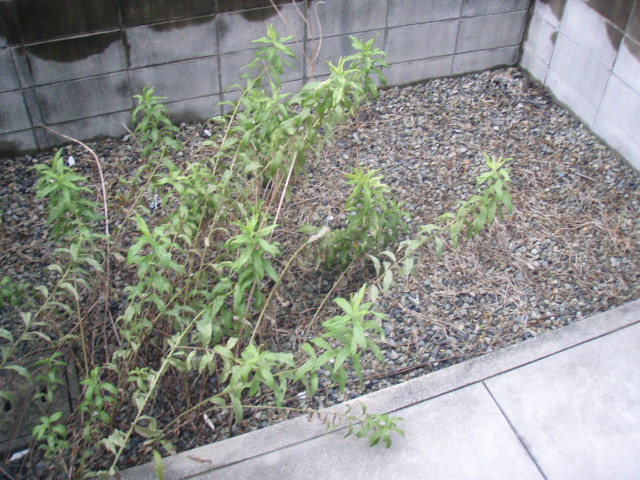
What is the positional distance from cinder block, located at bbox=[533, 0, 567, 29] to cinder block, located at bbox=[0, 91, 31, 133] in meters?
3.46

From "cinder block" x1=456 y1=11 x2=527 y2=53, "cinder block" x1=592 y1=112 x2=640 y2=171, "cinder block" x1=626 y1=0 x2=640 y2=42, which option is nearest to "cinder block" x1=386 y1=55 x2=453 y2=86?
"cinder block" x1=456 y1=11 x2=527 y2=53

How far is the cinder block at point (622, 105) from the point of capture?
4.15 metres

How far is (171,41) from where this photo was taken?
4.11 metres

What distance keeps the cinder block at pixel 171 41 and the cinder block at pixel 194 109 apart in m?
0.30

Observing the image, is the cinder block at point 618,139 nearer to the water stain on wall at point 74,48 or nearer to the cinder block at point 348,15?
the cinder block at point 348,15

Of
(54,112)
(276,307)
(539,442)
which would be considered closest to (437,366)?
(539,442)

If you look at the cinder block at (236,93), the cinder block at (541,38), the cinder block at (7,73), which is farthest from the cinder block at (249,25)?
the cinder block at (541,38)

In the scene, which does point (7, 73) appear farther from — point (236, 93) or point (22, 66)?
point (236, 93)

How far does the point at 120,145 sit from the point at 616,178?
3.05 meters

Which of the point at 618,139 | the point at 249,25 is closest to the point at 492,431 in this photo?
the point at 618,139

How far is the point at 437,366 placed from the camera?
3.13m

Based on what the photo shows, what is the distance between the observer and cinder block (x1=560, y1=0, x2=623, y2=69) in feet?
13.9

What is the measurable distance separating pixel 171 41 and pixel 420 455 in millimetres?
2788

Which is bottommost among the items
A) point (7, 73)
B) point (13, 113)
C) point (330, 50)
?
point (13, 113)
